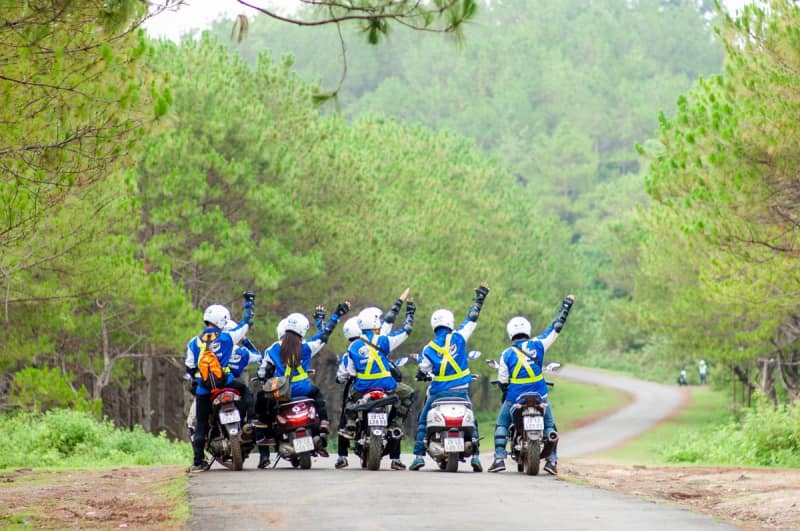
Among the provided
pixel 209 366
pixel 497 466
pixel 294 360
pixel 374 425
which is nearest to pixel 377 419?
pixel 374 425

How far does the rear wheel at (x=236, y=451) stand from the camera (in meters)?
15.8

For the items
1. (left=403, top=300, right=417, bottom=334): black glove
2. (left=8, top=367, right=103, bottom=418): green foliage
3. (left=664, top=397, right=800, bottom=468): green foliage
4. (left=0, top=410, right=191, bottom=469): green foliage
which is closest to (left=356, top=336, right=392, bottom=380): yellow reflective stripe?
(left=403, top=300, right=417, bottom=334): black glove

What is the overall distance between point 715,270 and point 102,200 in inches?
457

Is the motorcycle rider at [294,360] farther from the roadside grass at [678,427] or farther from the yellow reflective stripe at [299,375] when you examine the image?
the roadside grass at [678,427]

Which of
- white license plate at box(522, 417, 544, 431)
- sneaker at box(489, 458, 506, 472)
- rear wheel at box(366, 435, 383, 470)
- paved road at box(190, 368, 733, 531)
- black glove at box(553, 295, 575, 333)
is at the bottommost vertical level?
sneaker at box(489, 458, 506, 472)

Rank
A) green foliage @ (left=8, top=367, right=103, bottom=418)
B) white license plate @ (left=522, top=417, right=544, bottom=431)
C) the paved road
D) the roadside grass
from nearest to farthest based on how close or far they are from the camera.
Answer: the paved road, white license plate @ (left=522, top=417, right=544, bottom=431), green foliage @ (left=8, top=367, right=103, bottom=418), the roadside grass

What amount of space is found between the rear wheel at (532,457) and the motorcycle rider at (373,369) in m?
1.76

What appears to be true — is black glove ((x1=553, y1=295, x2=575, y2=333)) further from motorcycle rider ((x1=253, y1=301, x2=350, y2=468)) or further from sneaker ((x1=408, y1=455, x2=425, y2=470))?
motorcycle rider ((x1=253, y1=301, x2=350, y2=468))

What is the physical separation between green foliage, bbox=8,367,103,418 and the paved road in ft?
32.5

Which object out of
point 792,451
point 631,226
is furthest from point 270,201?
point 631,226

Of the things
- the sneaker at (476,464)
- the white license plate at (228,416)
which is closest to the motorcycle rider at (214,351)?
the white license plate at (228,416)

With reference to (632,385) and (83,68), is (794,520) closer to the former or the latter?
(83,68)

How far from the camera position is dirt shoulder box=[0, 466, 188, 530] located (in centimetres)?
1130

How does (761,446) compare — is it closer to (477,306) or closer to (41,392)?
(477,306)
